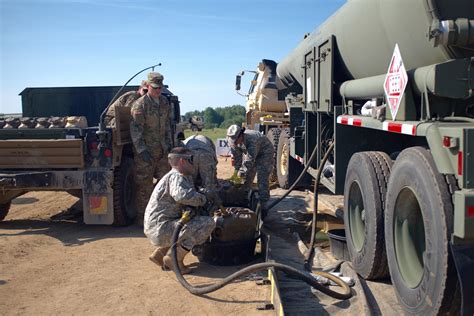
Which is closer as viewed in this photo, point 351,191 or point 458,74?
point 458,74

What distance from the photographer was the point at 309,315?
12.8ft

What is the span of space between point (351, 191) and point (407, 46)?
1.68 m

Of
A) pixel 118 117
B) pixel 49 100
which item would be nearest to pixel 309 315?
pixel 118 117

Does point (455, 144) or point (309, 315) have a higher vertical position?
point (455, 144)

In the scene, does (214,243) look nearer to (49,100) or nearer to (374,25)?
(374,25)

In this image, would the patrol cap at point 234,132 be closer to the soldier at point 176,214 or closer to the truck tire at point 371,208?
the soldier at point 176,214

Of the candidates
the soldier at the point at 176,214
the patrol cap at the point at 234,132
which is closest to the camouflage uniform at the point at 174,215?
the soldier at the point at 176,214

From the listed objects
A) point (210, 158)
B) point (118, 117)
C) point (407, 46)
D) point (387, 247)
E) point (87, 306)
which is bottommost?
point (87, 306)

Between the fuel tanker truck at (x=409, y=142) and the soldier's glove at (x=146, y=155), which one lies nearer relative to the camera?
the fuel tanker truck at (x=409, y=142)

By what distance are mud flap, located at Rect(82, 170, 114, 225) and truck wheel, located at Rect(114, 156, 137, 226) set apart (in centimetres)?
18

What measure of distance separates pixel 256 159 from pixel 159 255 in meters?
3.03

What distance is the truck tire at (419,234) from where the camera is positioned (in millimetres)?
3037

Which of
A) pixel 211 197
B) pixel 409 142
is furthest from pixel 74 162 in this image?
pixel 409 142

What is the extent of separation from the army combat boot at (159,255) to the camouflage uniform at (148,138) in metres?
2.08
